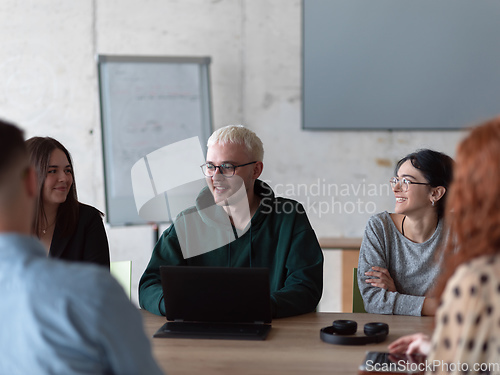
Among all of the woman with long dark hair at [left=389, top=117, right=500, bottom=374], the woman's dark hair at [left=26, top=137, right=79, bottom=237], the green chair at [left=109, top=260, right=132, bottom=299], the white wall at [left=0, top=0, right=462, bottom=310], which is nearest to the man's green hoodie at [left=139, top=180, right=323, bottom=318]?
the green chair at [left=109, top=260, right=132, bottom=299]

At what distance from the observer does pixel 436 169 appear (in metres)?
2.44

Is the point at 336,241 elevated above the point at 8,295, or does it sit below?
below

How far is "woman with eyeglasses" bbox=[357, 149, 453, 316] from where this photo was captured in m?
2.32

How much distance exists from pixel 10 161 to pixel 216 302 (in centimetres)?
92

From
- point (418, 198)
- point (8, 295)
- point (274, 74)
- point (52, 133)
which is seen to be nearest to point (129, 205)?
point (52, 133)

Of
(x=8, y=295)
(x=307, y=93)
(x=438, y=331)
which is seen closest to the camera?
(x=8, y=295)

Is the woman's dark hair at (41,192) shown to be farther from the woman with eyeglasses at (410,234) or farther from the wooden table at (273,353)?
the woman with eyeglasses at (410,234)

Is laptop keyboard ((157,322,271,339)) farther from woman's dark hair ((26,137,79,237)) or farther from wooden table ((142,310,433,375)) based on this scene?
woman's dark hair ((26,137,79,237))

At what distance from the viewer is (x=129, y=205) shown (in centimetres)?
366

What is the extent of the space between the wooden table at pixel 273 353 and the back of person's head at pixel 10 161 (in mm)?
679

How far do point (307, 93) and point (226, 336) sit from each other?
8.27 feet

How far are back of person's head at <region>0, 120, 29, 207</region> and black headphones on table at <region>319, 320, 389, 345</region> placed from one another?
3.38 feet

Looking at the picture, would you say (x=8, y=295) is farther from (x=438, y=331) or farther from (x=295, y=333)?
(x=295, y=333)

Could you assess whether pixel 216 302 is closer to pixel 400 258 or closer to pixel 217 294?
pixel 217 294
